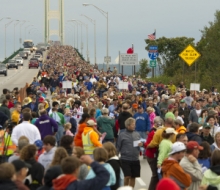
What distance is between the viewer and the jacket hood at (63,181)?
9.23 metres

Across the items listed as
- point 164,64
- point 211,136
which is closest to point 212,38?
point 164,64

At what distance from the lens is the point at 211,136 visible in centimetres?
1650

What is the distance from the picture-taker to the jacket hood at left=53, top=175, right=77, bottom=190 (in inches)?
364

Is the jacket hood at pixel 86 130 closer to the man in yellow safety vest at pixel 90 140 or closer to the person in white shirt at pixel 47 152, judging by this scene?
the man in yellow safety vest at pixel 90 140

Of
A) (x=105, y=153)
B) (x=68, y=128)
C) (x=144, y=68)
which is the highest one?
(x=105, y=153)

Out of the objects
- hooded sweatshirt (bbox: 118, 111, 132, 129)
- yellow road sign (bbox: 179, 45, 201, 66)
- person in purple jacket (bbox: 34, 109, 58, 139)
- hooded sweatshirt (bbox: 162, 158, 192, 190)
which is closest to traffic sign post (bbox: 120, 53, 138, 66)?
yellow road sign (bbox: 179, 45, 201, 66)

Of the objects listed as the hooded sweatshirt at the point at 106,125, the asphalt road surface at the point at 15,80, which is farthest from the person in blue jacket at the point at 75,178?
the asphalt road surface at the point at 15,80

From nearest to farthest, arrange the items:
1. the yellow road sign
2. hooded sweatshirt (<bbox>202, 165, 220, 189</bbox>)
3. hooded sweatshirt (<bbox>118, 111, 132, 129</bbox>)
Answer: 1. hooded sweatshirt (<bbox>202, 165, 220, 189</bbox>)
2. hooded sweatshirt (<bbox>118, 111, 132, 129</bbox>)
3. the yellow road sign

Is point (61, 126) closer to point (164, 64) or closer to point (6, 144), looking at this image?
point (6, 144)

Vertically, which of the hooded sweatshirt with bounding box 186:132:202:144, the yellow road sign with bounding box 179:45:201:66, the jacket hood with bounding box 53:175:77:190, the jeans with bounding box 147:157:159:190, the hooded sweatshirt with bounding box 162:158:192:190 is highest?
the yellow road sign with bounding box 179:45:201:66

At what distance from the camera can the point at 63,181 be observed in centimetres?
925

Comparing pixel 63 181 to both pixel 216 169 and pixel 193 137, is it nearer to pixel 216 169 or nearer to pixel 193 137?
pixel 216 169

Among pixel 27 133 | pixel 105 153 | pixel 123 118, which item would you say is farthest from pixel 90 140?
pixel 123 118

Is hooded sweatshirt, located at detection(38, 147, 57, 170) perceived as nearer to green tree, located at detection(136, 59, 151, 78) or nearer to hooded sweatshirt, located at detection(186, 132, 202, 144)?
hooded sweatshirt, located at detection(186, 132, 202, 144)
